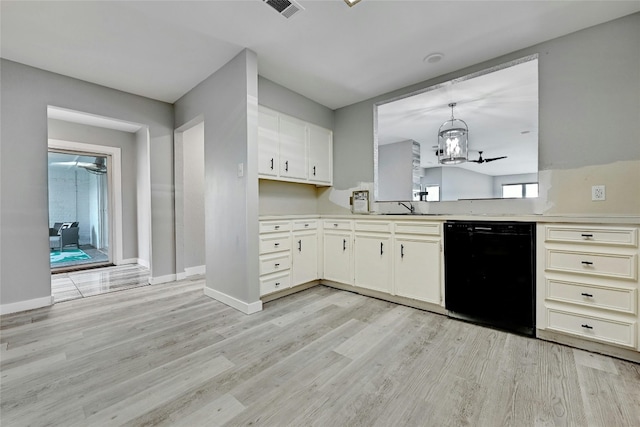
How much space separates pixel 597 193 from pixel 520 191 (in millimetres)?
497

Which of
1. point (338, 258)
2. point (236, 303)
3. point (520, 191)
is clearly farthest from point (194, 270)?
point (520, 191)

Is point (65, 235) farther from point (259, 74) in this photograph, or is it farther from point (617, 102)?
point (617, 102)

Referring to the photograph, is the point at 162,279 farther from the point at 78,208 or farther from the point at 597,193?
the point at 597,193

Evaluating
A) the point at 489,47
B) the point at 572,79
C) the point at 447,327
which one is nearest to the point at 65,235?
the point at 447,327

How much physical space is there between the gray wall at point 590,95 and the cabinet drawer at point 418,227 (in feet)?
3.39

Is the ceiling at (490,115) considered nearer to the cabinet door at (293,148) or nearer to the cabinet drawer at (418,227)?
the cabinet drawer at (418,227)

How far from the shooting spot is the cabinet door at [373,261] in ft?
9.52

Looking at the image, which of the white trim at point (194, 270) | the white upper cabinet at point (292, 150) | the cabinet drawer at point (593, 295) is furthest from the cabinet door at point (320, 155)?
the cabinet drawer at point (593, 295)

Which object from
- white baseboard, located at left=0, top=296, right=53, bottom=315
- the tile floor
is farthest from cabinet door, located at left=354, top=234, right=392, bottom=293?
white baseboard, located at left=0, top=296, right=53, bottom=315

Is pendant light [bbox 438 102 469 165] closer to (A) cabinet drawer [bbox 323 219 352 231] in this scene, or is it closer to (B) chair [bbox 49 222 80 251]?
(A) cabinet drawer [bbox 323 219 352 231]

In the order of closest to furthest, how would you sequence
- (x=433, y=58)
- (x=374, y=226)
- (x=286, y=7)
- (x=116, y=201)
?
(x=286, y=7)
(x=433, y=58)
(x=374, y=226)
(x=116, y=201)

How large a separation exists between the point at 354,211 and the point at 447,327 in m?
1.81

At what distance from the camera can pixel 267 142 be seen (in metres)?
3.07

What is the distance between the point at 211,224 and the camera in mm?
3107
